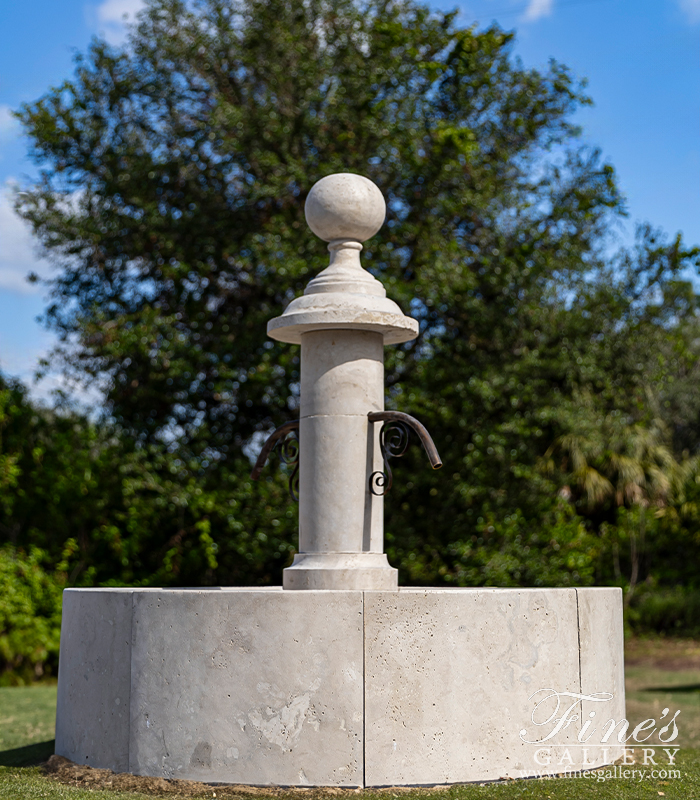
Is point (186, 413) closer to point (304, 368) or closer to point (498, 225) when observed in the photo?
point (498, 225)

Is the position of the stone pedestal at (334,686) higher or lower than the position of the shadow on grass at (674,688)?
higher

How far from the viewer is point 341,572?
644 cm

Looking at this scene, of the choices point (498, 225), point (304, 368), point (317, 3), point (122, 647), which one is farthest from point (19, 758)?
point (317, 3)

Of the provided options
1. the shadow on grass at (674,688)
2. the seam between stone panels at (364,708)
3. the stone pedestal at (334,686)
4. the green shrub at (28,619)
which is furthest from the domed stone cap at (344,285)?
the green shrub at (28,619)

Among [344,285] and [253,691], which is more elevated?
[344,285]

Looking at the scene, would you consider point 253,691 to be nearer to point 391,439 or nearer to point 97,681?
point 97,681

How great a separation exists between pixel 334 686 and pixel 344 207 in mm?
3528

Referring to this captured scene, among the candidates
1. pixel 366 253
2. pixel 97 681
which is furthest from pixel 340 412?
pixel 366 253

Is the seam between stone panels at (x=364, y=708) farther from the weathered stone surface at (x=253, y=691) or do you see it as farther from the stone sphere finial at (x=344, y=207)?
the stone sphere finial at (x=344, y=207)

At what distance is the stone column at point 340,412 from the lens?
662 cm

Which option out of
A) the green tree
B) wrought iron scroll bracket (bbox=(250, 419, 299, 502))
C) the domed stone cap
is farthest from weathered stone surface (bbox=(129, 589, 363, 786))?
the green tree

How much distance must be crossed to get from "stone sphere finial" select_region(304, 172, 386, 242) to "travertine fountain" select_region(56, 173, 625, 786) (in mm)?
2608

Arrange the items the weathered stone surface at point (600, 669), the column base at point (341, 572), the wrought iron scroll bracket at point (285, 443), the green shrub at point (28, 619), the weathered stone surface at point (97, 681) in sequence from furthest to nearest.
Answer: the green shrub at point (28, 619) < the wrought iron scroll bracket at point (285, 443) < the column base at point (341, 572) < the weathered stone surface at point (600, 669) < the weathered stone surface at point (97, 681)

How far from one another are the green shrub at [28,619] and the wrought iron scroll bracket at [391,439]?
28.1ft
